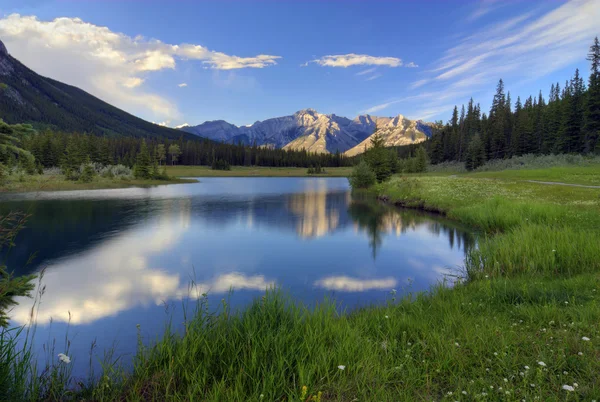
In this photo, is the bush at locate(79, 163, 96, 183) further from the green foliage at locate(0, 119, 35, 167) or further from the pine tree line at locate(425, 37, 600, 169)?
the pine tree line at locate(425, 37, 600, 169)

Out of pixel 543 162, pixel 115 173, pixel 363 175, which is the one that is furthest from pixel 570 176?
pixel 115 173

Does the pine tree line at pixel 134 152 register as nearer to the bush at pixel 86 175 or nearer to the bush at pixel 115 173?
the bush at pixel 115 173

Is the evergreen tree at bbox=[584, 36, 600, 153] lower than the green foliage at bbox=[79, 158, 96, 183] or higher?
higher

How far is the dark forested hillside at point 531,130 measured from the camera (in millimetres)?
61750

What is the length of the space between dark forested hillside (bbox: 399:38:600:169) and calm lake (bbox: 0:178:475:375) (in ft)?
185

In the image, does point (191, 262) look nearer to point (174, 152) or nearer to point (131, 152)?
point (131, 152)

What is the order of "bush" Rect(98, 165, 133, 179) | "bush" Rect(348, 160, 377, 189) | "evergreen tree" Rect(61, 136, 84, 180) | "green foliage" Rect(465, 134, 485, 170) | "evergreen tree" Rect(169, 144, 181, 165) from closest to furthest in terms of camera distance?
"bush" Rect(348, 160, 377, 189) < "bush" Rect(98, 165, 133, 179) < "green foliage" Rect(465, 134, 485, 170) < "evergreen tree" Rect(61, 136, 84, 180) < "evergreen tree" Rect(169, 144, 181, 165)

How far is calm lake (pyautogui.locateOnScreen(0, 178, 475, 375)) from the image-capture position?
10156 mm

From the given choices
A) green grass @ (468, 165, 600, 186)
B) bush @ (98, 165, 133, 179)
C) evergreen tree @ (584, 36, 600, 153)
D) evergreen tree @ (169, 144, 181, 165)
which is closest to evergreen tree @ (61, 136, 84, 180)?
bush @ (98, 165, 133, 179)

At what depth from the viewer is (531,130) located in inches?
3184

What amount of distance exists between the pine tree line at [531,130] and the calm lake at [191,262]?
55838 millimetres

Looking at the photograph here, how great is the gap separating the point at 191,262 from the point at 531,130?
9358cm

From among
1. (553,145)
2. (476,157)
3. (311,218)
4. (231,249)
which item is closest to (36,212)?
(231,249)

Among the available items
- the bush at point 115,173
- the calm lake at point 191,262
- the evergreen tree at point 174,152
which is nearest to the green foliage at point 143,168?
the bush at point 115,173
